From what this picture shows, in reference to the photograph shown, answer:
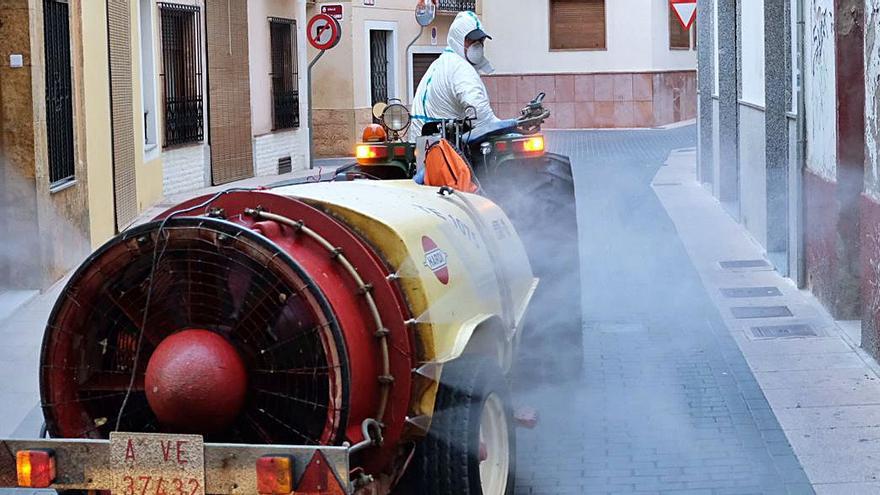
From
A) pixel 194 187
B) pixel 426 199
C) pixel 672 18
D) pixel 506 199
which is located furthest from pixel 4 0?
pixel 672 18

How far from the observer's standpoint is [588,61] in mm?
37406

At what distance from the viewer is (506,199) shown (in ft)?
27.0

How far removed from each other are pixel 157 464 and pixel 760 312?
6735 millimetres

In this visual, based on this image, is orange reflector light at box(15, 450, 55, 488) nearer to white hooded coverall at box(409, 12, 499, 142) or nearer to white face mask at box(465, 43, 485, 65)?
white hooded coverall at box(409, 12, 499, 142)

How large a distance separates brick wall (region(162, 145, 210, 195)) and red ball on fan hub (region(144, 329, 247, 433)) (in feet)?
47.9

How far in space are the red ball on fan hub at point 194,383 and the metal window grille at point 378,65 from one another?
27.4 m

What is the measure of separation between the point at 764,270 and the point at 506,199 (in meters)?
4.60

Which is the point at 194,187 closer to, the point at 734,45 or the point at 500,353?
the point at 734,45

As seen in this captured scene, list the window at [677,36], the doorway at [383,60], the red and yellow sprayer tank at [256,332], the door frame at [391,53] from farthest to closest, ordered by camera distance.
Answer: the window at [677,36] < the doorway at [383,60] < the door frame at [391,53] < the red and yellow sprayer tank at [256,332]

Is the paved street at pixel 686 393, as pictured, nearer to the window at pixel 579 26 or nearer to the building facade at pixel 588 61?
the building facade at pixel 588 61

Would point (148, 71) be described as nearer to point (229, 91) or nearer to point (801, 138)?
point (229, 91)

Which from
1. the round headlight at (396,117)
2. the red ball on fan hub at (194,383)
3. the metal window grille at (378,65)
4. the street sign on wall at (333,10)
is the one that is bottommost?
the red ball on fan hub at (194,383)

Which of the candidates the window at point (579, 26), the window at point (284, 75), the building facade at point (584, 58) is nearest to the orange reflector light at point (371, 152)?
the window at point (284, 75)

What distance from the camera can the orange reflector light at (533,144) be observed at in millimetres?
8234
